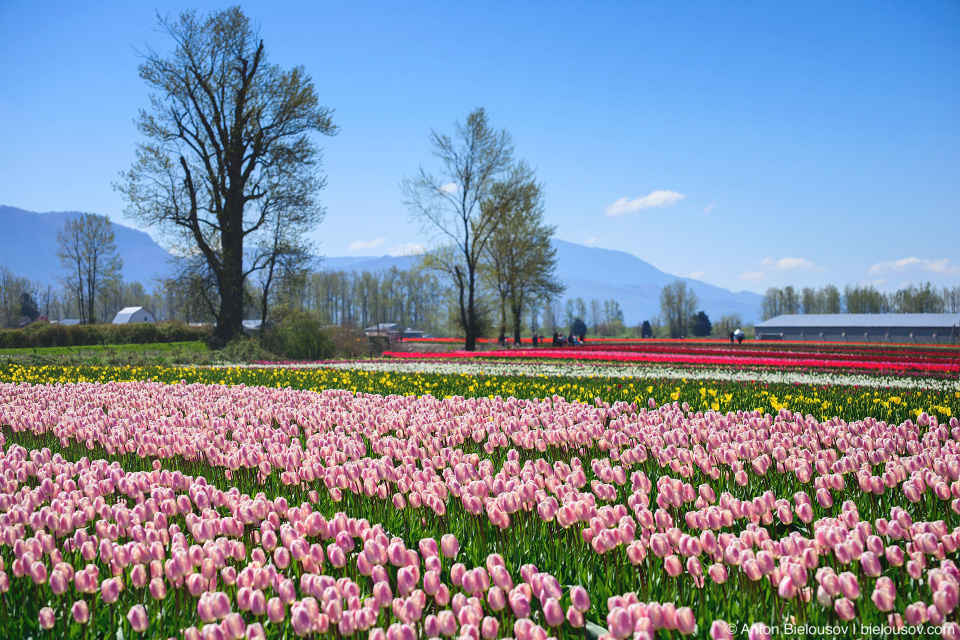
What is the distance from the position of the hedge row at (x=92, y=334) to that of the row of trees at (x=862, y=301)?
96.9 meters

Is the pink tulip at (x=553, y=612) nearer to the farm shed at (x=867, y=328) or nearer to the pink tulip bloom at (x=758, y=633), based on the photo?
the pink tulip bloom at (x=758, y=633)

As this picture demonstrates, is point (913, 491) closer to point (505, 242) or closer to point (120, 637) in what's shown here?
point (120, 637)

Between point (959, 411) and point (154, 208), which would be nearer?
point (959, 411)

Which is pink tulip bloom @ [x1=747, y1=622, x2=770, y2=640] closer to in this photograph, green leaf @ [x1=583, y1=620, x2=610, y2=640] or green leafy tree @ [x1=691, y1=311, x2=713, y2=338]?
green leaf @ [x1=583, y1=620, x2=610, y2=640]

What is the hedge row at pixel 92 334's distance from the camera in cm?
2900

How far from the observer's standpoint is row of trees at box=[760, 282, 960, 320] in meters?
91.6

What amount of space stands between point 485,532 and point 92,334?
35128 millimetres

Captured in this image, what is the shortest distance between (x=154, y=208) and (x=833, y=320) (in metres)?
66.4

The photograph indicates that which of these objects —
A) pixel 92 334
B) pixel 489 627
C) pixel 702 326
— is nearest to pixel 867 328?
pixel 702 326

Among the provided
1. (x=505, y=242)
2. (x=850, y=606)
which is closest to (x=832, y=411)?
(x=850, y=606)

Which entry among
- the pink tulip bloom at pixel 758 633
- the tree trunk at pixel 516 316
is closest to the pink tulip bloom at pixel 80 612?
the pink tulip bloom at pixel 758 633

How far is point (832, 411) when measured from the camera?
687 centimetres

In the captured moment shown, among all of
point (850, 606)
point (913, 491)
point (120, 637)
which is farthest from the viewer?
point (913, 491)

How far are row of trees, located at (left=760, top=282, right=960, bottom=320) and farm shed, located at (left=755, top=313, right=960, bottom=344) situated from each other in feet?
113
